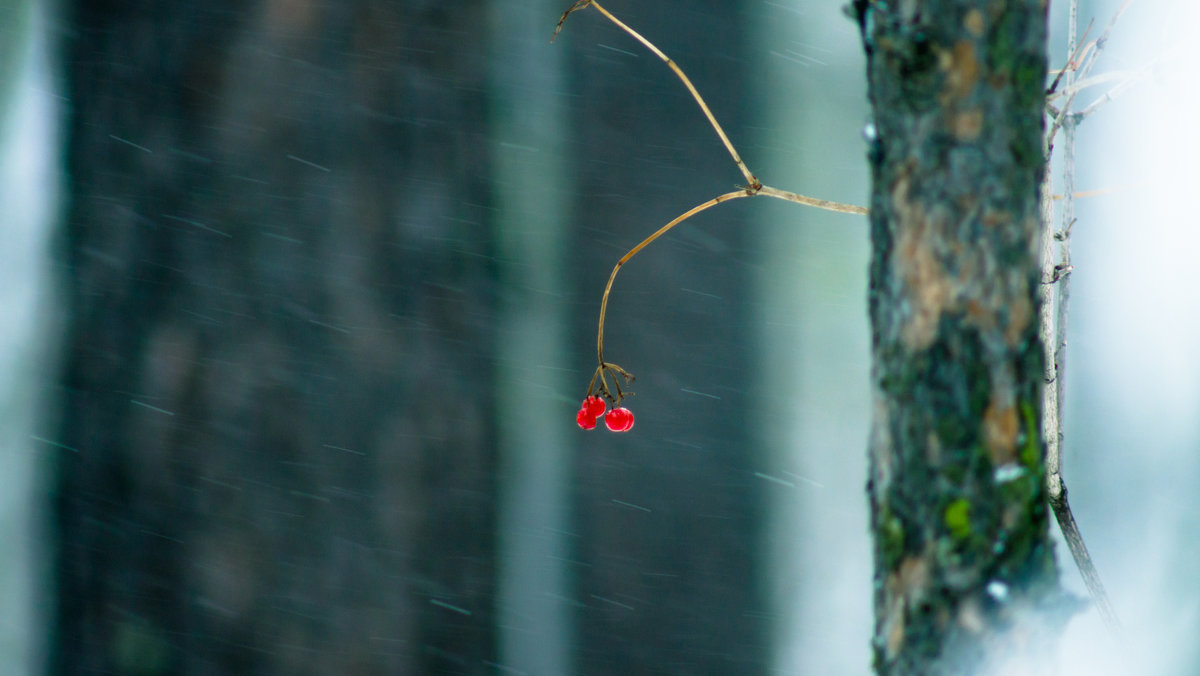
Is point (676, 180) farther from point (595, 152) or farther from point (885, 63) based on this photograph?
point (885, 63)

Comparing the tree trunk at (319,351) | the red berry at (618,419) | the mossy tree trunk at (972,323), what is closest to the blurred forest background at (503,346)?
the tree trunk at (319,351)

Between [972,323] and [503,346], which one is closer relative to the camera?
[972,323]

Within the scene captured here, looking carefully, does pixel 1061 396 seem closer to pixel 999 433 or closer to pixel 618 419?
pixel 999 433

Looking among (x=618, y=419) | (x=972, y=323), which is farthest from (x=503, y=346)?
(x=972, y=323)

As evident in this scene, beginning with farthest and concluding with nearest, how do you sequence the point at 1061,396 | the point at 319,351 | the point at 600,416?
1. the point at 319,351
2. the point at 600,416
3. the point at 1061,396

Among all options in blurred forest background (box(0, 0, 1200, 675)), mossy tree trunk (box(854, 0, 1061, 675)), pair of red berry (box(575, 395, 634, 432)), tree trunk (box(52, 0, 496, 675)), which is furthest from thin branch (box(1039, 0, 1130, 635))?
tree trunk (box(52, 0, 496, 675))

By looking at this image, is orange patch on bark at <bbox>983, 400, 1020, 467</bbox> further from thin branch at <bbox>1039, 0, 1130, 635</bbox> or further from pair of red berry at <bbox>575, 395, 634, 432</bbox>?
pair of red berry at <bbox>575, 395, 634, 432</bbox>
